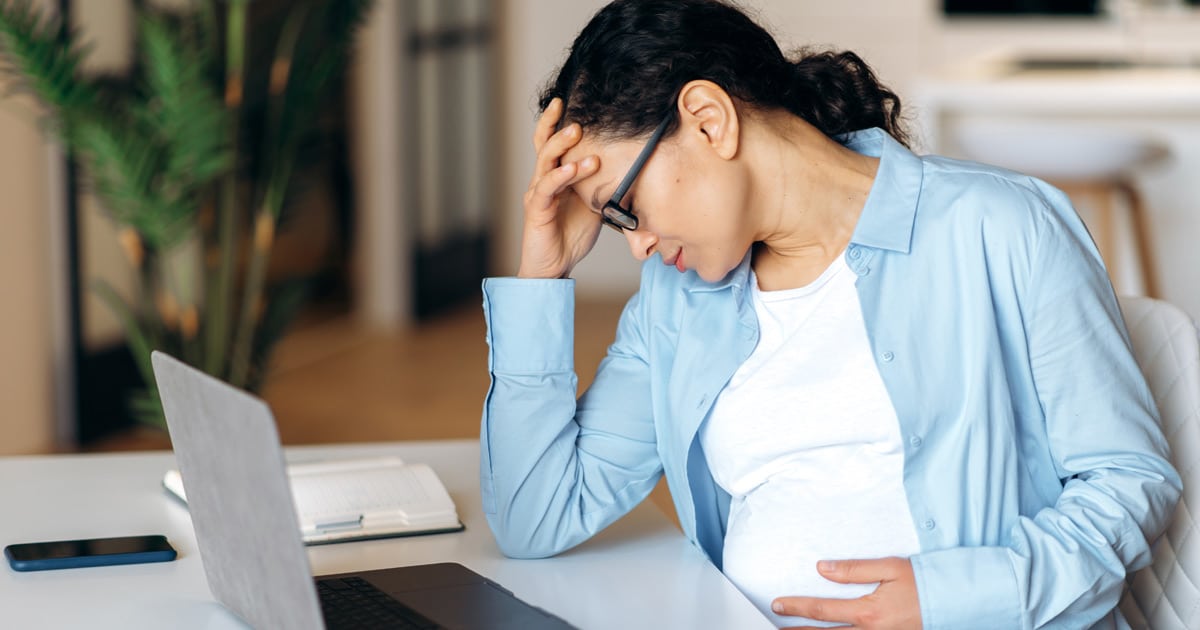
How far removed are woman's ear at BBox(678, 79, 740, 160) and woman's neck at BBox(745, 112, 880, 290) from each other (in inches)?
1.7

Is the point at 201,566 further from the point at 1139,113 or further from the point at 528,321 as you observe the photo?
the point at 1139,113

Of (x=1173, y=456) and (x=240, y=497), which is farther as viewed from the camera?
(x=1173, y=456)

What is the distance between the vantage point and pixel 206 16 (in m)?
3.46

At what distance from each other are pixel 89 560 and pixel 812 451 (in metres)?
0.69

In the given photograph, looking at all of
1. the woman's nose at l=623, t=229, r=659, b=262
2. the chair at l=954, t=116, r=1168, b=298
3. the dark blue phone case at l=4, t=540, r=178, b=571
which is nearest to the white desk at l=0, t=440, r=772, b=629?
the dark blue phone case at l=4, t=540, r=178, b=571

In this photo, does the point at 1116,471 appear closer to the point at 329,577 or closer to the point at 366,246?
the point at 329,577

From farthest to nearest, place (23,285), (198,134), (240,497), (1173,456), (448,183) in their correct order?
(448,183) → (23,285) → (198,134) → (1173,456) → (240,497)

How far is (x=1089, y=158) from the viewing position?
12.9 ft

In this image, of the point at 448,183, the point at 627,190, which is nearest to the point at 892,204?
the point at 627,190

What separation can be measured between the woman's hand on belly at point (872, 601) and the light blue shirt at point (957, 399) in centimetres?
1

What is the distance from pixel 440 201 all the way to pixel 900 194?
5.27 meters

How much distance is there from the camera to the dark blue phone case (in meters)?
1.28

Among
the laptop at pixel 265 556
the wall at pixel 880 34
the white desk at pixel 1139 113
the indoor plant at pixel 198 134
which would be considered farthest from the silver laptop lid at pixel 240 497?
the wall at pixel 880 34

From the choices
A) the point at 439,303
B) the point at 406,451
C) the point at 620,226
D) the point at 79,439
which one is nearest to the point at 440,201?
the point at 439,303
